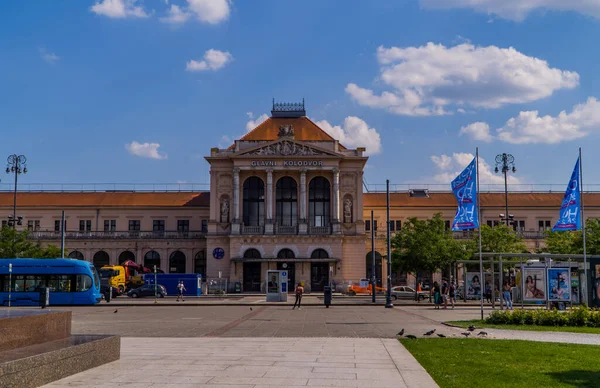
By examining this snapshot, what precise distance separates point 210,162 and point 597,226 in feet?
150

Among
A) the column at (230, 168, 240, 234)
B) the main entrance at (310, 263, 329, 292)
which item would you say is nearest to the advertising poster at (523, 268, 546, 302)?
the main entrance at (310, 263, 329, 292)

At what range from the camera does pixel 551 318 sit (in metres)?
27.5

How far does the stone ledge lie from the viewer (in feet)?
37.7

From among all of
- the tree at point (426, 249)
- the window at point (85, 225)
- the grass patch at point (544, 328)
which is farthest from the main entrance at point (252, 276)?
the grass patch at point (544, 328)

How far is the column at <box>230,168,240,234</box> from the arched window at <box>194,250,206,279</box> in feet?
33.2

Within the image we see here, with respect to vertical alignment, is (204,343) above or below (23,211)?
below

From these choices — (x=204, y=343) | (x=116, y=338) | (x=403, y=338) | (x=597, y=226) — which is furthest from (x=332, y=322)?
(x=597, y=226)

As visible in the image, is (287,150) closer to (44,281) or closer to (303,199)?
(303,199)

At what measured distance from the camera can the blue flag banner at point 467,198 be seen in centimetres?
3192

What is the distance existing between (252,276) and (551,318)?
57.8m

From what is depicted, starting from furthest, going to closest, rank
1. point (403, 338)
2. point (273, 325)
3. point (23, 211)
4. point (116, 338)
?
point (23, 211) < point (273, 325) < point (403, 338) < point (116, 338)

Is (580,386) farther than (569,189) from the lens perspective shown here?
No

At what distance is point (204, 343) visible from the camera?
21.1 m

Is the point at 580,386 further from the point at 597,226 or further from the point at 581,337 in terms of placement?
the point at 597,226
